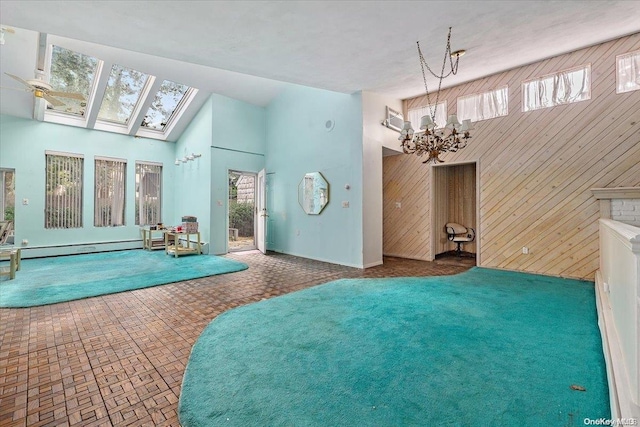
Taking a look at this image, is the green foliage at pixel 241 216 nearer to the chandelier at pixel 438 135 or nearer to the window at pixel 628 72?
the chandelier at pixel 438 135

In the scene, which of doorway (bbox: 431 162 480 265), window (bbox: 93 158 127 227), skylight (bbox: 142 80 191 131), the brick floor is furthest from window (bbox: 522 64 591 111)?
window (bbox: 93 158 127 227)

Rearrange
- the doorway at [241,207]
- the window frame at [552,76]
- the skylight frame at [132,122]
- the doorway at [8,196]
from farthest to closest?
the doorway at [241,207] → the skylight frame at [132,122] → the doorway at [8,196] → the window frame at [552,76]

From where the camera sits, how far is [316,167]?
647cm

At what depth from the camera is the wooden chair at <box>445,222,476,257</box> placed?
6.72 m

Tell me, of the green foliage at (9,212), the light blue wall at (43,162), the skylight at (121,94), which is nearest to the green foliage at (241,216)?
the light blue wall at (43,162)

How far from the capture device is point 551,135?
184 inches

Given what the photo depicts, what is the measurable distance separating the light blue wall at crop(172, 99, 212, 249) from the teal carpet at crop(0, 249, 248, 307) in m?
1.22

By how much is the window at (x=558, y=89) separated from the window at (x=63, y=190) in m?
10.5

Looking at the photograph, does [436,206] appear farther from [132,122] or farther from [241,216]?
[132,122]

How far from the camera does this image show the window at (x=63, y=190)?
7055 millimetres

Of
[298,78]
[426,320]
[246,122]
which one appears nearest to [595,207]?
[426,320]

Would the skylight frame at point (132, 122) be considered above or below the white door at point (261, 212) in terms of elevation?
above

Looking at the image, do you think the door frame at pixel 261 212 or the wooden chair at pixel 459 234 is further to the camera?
the door frame at pixel 261 212

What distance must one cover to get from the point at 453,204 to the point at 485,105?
2.74 metres
